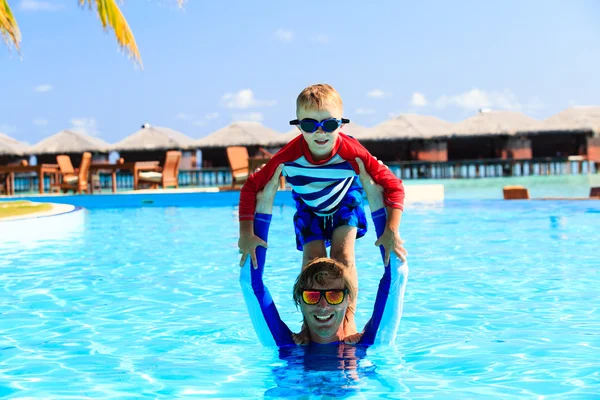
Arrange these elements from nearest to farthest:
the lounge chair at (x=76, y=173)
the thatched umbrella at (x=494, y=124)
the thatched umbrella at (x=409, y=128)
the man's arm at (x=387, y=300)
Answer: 1. the man's arm at (x=387, y=300)
2. the lounge chair at (x=76, y=173)
3. the thatched umbrella at (x=409, y=128)
4. the thatched umbrella at (x=494, y=124)

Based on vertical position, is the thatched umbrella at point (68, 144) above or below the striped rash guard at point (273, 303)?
above

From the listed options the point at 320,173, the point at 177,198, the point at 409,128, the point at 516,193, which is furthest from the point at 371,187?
the point at 409,128

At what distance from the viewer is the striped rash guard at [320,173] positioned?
2926 mm

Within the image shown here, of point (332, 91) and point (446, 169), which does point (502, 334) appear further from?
point (446, 169)

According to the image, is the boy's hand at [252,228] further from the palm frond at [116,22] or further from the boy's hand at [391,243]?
the palm frond at [116,22]

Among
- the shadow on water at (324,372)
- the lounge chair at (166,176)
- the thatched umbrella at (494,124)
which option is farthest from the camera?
the thatched umbrella at (494,124)

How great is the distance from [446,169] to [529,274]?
90.3 feet

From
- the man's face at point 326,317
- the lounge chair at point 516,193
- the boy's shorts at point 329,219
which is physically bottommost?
the man's face at point 326,317

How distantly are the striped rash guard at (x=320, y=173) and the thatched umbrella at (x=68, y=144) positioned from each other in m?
28.7

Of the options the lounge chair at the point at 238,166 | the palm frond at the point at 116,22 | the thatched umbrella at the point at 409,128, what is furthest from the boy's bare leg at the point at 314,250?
the thatched umbrella at the point at 409,128

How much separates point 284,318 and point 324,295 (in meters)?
1.60

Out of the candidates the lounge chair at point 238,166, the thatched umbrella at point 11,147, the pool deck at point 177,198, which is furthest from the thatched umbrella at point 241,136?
the pool deck at point 177,198

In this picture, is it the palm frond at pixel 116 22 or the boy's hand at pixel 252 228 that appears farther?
the palm frond at pixel 116 22

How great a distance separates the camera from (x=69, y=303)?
16.4ft
